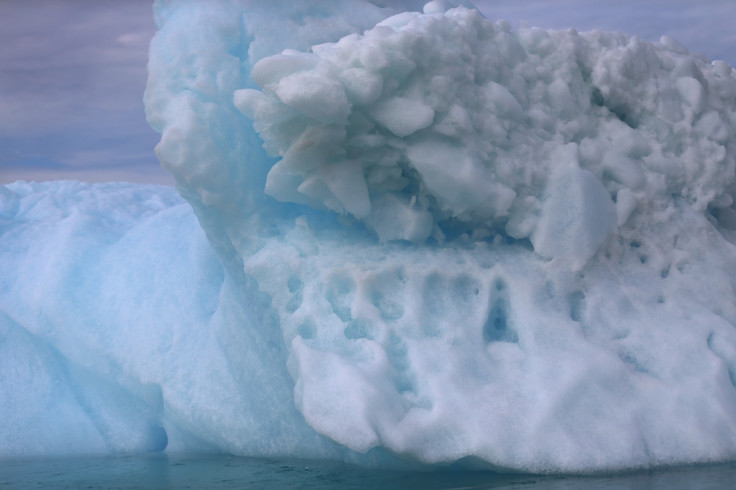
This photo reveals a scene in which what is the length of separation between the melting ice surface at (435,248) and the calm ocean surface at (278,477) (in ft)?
0.32

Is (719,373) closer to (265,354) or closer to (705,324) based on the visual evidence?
Answer: (705,324)

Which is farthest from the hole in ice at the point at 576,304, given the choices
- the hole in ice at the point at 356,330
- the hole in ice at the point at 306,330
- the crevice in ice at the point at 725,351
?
the hole in ice at the point at 306,330

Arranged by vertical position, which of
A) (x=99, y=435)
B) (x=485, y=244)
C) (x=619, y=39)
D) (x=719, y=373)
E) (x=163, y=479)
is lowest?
(x=99, y=435)

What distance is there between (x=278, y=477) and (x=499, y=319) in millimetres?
1167

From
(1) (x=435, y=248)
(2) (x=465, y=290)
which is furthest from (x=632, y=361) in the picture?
(1) (x=435, y=248)

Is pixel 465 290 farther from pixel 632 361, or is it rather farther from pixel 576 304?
pixel 632 361

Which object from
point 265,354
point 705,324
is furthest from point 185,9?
point 705,324

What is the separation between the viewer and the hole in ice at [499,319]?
337 cm

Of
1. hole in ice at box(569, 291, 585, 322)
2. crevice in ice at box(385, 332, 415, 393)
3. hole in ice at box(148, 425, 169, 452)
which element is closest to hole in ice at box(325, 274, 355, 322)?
crevice in ice at box(385, 332, 415, 393)

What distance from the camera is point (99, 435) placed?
4.59 m

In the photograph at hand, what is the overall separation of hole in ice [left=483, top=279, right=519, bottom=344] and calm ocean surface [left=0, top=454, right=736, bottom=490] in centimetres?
63

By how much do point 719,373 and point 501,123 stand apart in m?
1.44

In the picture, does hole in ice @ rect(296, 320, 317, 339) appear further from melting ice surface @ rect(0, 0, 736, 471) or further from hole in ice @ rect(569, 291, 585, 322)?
hole in ice @ rect(569, 291, 585, 322)

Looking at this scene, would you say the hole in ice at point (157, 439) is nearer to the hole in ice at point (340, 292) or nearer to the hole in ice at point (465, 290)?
the hole in ice at point (340, 292)
